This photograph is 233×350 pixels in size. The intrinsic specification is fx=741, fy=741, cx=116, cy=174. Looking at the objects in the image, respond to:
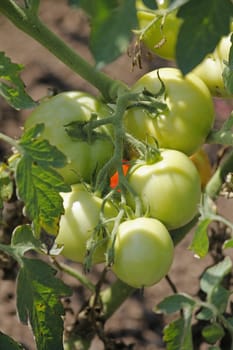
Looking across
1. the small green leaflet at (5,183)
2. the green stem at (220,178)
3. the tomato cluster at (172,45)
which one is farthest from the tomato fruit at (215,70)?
the small green leaflet at (5,183)

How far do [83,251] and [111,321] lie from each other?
815mm

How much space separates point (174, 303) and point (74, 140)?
0.26m

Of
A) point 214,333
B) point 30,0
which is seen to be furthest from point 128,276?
point 30,0

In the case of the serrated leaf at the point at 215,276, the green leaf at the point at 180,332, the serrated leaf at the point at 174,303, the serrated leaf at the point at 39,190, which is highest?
the serrated leaf at the point at 39,190

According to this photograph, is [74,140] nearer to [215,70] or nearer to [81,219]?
[81,219]

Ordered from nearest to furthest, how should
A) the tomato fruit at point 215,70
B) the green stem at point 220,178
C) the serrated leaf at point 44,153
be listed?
the serrated leaf at point 44,153, the tomato fruit at point 215,70, the green stem at point 220,178

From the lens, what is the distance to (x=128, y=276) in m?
0.96

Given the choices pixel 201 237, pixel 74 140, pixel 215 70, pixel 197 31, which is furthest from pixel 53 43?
pixel 197 31

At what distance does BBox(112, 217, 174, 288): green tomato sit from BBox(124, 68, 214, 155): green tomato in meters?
0.15

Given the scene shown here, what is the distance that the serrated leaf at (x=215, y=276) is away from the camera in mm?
1105

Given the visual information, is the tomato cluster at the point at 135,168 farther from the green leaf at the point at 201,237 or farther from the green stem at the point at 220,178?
the green stem at the point at 220,178

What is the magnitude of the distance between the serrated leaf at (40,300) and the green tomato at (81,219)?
0.08 m

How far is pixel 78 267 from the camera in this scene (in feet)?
6.15

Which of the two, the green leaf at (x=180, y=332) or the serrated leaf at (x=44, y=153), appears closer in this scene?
the serrated leaf at (x=44, y=153)
